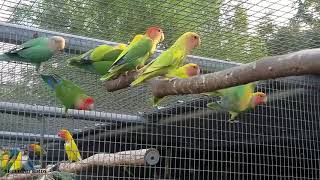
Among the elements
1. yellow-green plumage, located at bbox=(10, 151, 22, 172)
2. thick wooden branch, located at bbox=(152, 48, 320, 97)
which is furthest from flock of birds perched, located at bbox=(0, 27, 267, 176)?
yellow-green plumage, located at bbox=(10, 151, 22, 172)

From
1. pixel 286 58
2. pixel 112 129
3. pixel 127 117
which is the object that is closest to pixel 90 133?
pixel 112 129

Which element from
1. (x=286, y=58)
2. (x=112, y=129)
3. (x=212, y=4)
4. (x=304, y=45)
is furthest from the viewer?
(x=112, y=129)

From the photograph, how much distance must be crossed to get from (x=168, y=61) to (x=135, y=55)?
162 mm

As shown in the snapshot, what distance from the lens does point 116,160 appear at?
2.77m

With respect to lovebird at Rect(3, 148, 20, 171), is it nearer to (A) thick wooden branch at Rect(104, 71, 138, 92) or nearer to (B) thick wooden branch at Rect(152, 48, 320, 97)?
(A) thick wooden branch at Rect(104, 71, 138, 92)

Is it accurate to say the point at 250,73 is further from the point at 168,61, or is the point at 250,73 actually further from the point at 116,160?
the point at 116,160

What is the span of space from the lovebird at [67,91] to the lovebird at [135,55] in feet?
1.67

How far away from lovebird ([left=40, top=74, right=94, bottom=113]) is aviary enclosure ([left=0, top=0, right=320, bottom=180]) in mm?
187

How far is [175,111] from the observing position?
11.9 ft

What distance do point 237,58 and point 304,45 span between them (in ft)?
1.69

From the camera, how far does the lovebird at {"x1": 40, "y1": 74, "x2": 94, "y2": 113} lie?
2.53m

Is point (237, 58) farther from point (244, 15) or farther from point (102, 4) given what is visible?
point (102, 4)

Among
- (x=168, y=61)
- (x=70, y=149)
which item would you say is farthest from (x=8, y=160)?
(x=168, y=61)

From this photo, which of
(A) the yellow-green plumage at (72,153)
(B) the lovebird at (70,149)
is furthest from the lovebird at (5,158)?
(A) the yellow-green plumage at (72,153)
